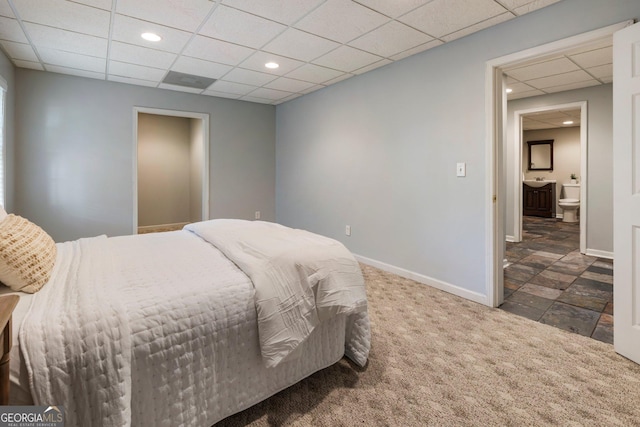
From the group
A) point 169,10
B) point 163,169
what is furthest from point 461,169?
point 163,169

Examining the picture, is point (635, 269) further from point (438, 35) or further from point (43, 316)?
point (43, 316)

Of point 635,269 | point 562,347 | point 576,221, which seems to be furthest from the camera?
point 576,221

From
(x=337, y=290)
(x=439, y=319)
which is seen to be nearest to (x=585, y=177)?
(x=439, y=319)

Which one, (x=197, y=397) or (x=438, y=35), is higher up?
(x=438, y=35)

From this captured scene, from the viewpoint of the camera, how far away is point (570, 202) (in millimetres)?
7105

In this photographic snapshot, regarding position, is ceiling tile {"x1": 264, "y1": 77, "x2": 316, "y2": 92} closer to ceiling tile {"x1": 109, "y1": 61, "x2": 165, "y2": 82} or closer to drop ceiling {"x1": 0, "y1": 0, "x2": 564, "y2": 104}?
drop ceiling {"x1": 0, "y1": 0, "x2": 564, "y2": 104}

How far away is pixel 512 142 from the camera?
530 centimetres

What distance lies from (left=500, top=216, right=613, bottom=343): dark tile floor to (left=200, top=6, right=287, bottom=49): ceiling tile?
3084mm

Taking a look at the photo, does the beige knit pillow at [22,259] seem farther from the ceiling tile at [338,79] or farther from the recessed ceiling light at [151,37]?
the ceiling tile at [338,79]

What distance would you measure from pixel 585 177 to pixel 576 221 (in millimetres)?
3565

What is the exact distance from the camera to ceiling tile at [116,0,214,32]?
2.24 metres

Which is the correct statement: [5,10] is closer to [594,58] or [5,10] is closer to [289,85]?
[289,85]

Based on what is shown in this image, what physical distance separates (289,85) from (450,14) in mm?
2356

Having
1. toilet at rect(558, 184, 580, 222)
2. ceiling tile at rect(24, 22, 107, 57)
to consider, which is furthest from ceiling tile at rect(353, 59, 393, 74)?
toilet at rect(558, 184, 580, 222)
